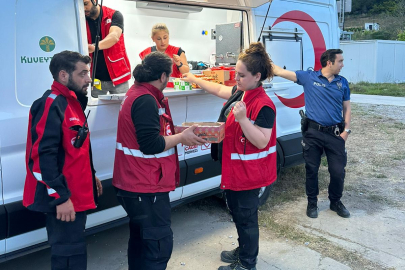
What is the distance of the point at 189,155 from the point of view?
11.9 feet

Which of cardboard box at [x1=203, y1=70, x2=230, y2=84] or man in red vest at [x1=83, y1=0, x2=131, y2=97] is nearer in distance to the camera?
man in red vest at [x1=83, y1=0, x2=131, y2=97]

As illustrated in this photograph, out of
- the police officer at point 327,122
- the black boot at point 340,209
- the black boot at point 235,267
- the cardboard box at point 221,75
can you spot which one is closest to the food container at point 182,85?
the cardboard box at point 221,75

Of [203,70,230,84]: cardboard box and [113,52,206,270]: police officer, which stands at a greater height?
[203,70,230,84]: cardboard box

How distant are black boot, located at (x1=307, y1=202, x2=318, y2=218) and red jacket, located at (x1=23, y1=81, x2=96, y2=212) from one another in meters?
2.78

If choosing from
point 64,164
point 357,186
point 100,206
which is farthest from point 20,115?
point 357,186

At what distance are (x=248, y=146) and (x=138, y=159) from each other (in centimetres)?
79

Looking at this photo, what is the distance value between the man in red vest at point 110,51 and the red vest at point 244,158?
144 cm

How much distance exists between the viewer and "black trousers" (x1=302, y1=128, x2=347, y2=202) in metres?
4.24

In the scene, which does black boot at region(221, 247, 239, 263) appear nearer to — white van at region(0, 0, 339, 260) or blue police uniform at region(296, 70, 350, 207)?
white van at region(0, 0, 339, 260)

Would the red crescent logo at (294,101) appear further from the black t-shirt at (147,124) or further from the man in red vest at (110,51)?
the black t-shirt at (147,124)

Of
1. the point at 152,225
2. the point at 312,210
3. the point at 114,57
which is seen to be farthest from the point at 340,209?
the point at 114,57

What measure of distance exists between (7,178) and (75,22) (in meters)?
1.17

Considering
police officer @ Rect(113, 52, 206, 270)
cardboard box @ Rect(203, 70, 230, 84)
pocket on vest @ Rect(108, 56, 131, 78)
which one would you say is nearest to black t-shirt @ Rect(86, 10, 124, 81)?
pocket on vest @ Rect(108, 56, 131, 78)

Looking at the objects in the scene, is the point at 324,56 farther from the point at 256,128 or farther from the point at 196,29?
the point at 196,29
